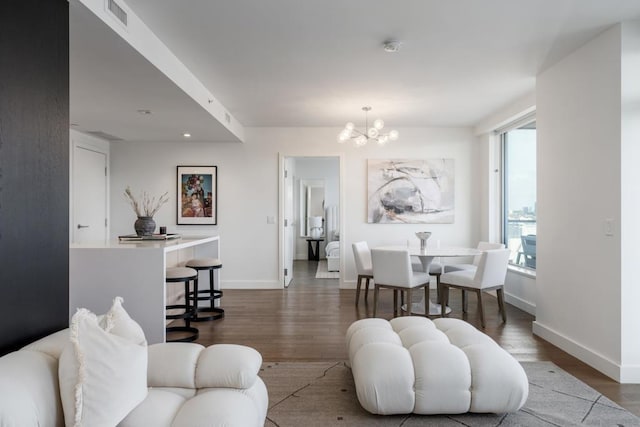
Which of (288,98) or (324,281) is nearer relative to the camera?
(288,98)

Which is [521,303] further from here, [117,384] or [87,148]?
[87,148]

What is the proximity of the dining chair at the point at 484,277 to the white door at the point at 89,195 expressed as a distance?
4.81 meters

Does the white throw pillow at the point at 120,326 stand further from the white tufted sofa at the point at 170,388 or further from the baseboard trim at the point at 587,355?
the baseboard trim at the point at 587,355

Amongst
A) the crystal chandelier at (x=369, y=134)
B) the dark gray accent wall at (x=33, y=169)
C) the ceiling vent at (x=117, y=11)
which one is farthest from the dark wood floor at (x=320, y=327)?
the ceiling vent at (x=117, y=11)

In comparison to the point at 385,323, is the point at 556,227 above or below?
above

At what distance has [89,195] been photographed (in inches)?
221

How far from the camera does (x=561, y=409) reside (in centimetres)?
232

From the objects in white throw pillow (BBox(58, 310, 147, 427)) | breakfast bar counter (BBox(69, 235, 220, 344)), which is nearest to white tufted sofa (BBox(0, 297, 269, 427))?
white throw pillow (BBox(58, 310, 147, 427))

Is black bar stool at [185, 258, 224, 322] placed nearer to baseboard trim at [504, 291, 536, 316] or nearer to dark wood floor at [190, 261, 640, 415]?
dark wood floor at [190, 261, 640, 415]

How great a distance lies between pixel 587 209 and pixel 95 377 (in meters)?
3.44

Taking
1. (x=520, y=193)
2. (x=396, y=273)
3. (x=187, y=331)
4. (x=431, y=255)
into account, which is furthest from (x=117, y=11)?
(x=520, y=193)

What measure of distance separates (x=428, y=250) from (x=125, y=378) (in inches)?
151

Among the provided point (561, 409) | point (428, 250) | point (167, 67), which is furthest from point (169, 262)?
point (561, 409)

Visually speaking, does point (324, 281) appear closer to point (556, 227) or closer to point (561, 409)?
point (556, 227)
